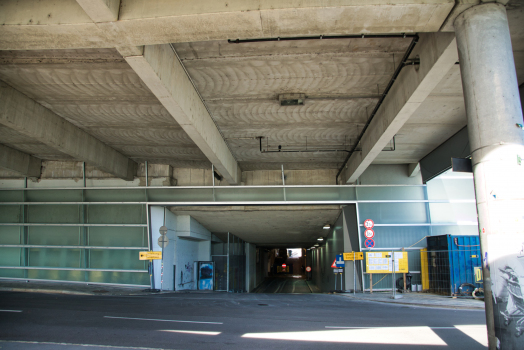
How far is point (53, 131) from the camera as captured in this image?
48.7ft

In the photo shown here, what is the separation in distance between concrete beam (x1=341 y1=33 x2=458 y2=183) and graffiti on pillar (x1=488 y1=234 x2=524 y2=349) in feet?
14.5

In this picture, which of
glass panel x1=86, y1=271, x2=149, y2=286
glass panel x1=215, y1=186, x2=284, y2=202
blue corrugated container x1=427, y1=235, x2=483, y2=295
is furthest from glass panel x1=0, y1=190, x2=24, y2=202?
blue corrugated container x1=427, y1=235, x2=483, y2=295

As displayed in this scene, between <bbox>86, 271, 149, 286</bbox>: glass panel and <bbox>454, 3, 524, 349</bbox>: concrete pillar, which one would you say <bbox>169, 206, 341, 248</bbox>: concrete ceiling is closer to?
<bbox>86, 271, 149, 286</bbox>: glass panel

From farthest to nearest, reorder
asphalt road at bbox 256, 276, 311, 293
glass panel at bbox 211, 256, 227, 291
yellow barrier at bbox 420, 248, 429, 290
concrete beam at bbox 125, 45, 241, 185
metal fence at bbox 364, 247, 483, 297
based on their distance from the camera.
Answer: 1. asphalt road at bbox 256, 276, 311, 293
2. glass panel at bbox 211, 256, 227, 291
3. yellow barrier at bbox 420, 248, 429, 290
4. metal fence at bbox 364, 247, 483, 297
5. concrete beam at bbox 125, 45, 241, 185

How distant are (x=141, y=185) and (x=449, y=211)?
17088 mm

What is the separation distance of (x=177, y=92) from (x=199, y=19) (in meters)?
3.58

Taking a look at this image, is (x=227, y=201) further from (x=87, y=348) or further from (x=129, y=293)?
(x=87, y=348)

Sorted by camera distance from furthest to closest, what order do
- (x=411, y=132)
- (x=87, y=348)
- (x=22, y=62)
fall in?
(x=411, y=132) < (x=22, y=62) < (x=87, y=348)

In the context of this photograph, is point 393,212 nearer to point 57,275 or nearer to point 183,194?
point 183,194

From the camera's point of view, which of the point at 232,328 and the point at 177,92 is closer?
the point at 232,328

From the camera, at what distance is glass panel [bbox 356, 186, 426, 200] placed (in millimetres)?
20595

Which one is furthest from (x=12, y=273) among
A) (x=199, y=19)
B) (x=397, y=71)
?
(x=397, y=71)

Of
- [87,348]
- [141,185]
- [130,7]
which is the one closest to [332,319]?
[87,348]

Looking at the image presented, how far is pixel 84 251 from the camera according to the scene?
20719mm
